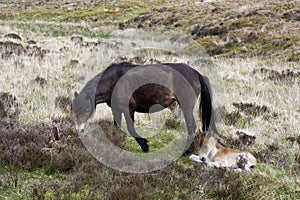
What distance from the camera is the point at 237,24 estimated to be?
28.2 m

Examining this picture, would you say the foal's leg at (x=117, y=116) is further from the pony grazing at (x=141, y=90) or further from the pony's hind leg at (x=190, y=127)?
the pony's hind leg at (x=190, y=127)

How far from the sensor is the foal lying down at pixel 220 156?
5035mm

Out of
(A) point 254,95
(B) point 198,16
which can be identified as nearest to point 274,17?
(B) point 198,16

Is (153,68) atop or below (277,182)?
atop

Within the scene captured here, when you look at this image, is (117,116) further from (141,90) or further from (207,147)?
(207,147)

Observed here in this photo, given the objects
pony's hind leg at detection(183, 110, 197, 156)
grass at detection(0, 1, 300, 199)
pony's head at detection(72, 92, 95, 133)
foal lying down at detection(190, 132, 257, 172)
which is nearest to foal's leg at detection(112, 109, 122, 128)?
grass at detection(0, 1, 300, 199)

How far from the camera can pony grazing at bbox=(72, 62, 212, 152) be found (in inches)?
220

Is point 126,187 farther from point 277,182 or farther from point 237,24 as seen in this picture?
point 237,24

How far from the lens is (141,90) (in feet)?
A: 18.8

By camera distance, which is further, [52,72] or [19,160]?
[52,72]

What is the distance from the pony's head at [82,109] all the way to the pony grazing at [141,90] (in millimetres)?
16

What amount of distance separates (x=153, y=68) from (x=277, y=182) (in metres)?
2.68

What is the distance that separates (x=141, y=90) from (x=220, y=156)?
168cm

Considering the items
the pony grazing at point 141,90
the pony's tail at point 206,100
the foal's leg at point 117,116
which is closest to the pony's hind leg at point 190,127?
the pony grazing at point 141,90
